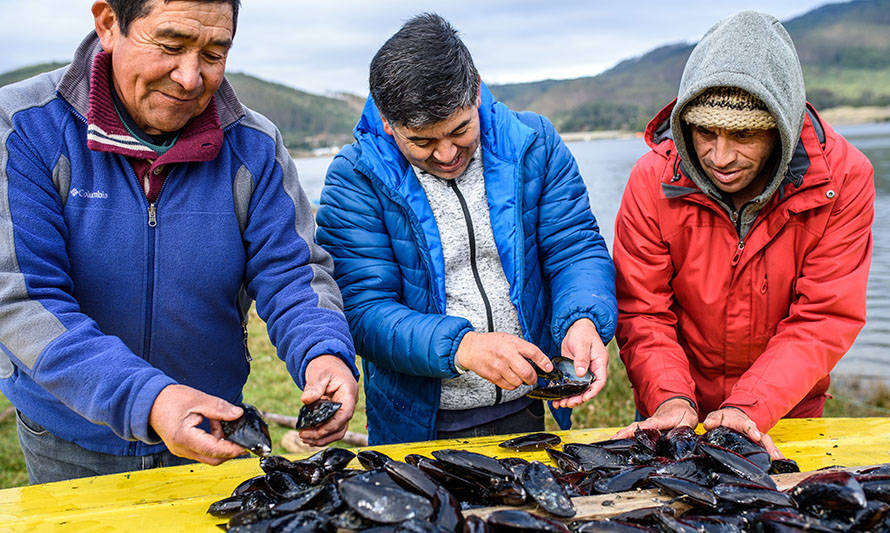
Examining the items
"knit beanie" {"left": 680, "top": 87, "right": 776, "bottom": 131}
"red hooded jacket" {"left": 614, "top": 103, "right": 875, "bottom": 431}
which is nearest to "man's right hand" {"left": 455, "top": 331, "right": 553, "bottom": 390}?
"red hooded jacket" {"left": 614, "top": 103, "right": 875, "bottom": 431}

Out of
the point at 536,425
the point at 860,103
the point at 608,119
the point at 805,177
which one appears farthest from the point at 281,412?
the point at 860,103

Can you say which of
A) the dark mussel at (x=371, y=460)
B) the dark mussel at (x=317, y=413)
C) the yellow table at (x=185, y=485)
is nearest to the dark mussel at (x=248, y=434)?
the dark mussel at (x=317, y=413)

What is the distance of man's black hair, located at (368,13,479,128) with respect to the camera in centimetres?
259

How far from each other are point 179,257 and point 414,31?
129cm

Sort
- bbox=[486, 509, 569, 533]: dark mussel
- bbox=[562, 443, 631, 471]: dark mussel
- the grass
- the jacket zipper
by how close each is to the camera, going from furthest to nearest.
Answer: the grass < the jacket zipper < bbox=[562, 443, 631, 471]: dark mussel < bbox=[486, 509, 569, 533]: dark mussel

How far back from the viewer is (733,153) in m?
2.76

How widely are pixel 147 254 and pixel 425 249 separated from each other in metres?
1.12

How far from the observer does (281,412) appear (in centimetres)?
760

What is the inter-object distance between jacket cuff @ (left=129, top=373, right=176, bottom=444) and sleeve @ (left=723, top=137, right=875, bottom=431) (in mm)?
2262

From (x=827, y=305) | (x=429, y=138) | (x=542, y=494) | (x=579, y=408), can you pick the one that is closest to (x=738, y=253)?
(x=827, y=305)

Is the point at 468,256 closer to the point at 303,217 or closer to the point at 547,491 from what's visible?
the point at 303,217

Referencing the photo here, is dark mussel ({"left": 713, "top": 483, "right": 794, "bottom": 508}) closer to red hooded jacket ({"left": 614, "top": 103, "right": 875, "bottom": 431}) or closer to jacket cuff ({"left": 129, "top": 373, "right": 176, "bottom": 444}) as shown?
red hooded jacket ({"left": 614, "top": 103, "right": 875, "bottom": 431})

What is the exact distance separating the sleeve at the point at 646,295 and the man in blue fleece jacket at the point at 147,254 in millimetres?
1407

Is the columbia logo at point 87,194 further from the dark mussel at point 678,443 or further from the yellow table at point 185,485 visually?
the dark mussel at point 678,443
